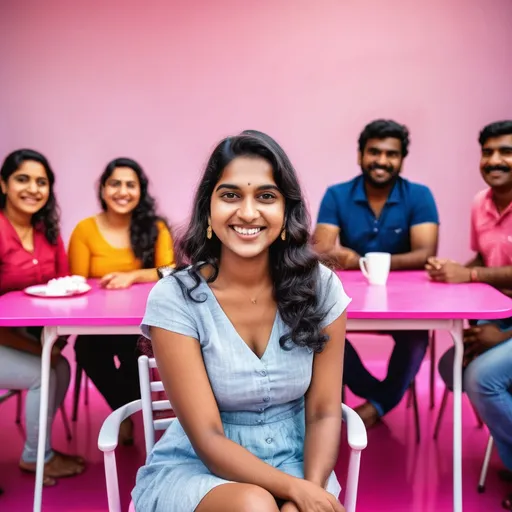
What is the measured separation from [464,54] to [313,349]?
294 cm

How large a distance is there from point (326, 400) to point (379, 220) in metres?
1.61

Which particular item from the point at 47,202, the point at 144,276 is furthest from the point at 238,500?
the point at 47,202

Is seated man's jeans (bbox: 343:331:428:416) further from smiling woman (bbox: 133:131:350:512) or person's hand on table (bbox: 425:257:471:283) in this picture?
smiling woman (bbox: 133:131:350:512)

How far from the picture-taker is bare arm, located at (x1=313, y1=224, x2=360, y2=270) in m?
2.68

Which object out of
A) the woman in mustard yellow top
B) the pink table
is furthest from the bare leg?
the woman in mustard yellow top

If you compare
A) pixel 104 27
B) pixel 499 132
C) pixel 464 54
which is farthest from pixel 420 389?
pixel 104 27

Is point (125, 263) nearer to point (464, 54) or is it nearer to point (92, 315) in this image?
point (92, 315)

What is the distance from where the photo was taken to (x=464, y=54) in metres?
3.75

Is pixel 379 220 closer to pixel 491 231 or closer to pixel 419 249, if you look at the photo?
pixel 419 249

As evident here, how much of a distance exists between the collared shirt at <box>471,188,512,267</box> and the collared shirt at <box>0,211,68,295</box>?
6.08 ft

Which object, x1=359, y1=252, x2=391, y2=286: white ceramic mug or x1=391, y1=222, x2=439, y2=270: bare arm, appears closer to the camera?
x1=359, y1=252, x2=391, y2=286: white ceramic mug

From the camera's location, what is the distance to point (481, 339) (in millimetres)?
2215

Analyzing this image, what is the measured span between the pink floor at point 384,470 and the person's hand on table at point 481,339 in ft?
1.61

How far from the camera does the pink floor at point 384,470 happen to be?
86.2 inches
